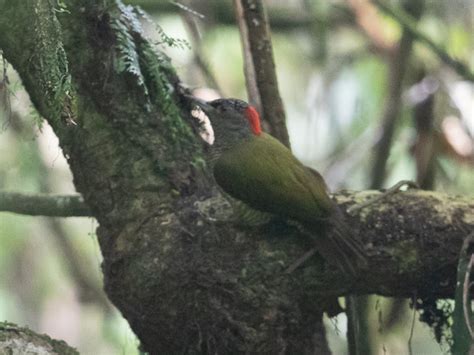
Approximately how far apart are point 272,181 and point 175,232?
337 mm

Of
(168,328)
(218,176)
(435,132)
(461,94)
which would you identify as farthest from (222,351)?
(461,94)

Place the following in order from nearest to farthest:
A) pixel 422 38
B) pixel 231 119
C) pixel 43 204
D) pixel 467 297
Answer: pixel 467 297, pixel 43 204, pixel 231 119, pixel 422 38

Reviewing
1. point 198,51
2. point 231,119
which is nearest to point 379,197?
point 231,119

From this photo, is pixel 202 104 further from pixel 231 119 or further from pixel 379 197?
pixel 379 197

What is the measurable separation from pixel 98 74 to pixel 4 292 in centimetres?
311

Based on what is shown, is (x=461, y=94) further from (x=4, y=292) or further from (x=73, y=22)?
(x=4, y=292)

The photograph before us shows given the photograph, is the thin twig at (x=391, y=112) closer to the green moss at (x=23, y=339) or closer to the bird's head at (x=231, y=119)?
the bird's head at (x=231, y=119)

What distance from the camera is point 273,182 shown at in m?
2.62

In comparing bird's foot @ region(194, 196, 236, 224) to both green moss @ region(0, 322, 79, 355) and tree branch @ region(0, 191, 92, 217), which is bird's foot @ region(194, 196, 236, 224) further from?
green moss @ region(0, 322, 79, 355)

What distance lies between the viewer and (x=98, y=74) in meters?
2.54

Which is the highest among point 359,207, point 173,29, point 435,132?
point 173,29

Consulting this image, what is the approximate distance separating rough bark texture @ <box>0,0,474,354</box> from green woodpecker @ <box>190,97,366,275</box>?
5 cm

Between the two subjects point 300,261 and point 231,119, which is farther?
point 231,119

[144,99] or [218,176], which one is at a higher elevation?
[144,99]
